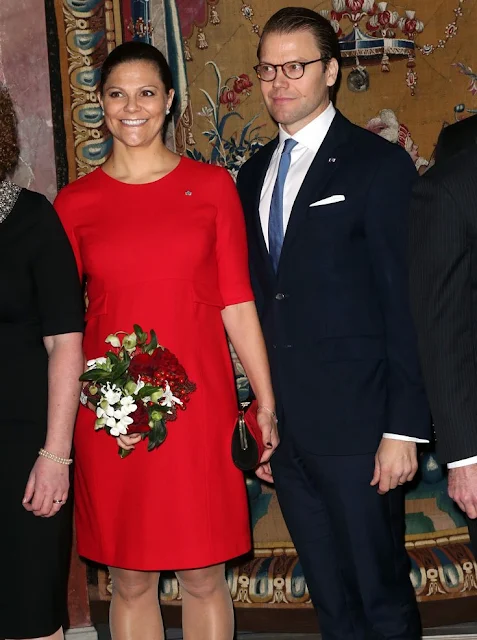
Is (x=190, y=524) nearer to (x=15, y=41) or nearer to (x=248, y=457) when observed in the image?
(x=248, y=457)

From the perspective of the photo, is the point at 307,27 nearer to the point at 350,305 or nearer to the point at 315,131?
the point at 315,131

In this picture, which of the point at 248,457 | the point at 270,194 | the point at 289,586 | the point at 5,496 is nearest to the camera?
the point at 5,496

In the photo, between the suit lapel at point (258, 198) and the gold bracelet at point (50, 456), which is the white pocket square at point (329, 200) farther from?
the gold bracelet at point (50, 456)

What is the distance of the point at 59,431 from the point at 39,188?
64.2 inches

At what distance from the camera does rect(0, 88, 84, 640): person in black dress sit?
3.14 metres

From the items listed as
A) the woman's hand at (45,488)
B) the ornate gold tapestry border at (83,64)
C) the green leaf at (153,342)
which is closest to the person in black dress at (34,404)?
the woman's hand at (45,488)

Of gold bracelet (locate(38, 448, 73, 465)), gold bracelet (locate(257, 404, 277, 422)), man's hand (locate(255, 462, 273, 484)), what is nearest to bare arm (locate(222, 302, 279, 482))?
gold bracelet (locate(257, 404, 277, 422))

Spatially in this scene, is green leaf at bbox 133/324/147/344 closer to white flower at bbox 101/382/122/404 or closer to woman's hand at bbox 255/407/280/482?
white flower at bbox 101/382/122/404

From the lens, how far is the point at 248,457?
11.3 ft

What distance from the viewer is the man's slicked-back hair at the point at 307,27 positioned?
3561 millimetres

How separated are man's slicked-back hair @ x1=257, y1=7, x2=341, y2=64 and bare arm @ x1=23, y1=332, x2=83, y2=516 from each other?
1266mm

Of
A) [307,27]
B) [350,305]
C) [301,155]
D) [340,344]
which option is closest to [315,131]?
[301,155]

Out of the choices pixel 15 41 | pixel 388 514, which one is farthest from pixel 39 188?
pixel 388 514

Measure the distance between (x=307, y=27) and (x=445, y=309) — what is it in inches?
50.2
